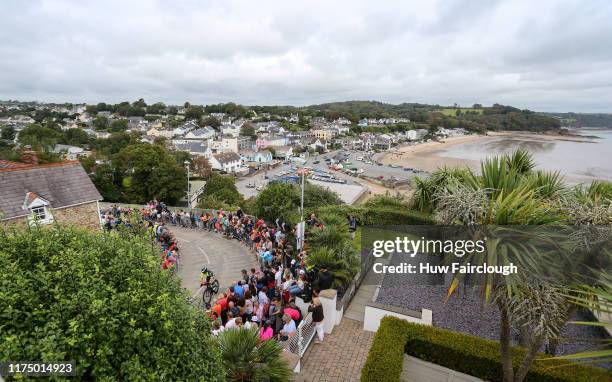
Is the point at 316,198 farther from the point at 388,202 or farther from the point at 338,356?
the point at 338,356

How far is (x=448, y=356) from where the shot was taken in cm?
729

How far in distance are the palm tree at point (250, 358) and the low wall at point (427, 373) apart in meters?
3.56

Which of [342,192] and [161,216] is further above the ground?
[161,216]

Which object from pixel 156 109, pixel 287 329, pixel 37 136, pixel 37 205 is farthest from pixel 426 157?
pixel 156 109

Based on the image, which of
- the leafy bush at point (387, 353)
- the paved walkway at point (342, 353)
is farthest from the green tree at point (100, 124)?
the leafy bush at point (387, 353)

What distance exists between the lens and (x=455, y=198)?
5465mm

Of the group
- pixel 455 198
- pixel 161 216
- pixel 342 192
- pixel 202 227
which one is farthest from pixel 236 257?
pixel 342 192

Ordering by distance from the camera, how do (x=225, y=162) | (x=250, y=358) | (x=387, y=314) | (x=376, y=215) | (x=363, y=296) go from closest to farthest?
(x=250, y=358) < (x=387, y=314) < (x=363, y=296) < (x=376, y=215) < (x=225, y=162)

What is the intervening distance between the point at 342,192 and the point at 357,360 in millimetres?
34233

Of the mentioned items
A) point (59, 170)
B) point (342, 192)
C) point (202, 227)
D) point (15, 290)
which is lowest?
point (342, 192)

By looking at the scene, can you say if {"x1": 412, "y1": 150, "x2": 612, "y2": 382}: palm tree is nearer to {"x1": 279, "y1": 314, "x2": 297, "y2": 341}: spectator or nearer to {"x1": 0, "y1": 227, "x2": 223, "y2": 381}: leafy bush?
{"x1": 279, "y1": 314, "x2": 297, "y2": 341}: spectator

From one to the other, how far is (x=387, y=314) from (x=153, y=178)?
40364 millimetres

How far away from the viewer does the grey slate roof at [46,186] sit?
38.5 feet

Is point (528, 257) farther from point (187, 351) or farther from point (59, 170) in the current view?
point (59, 170)
